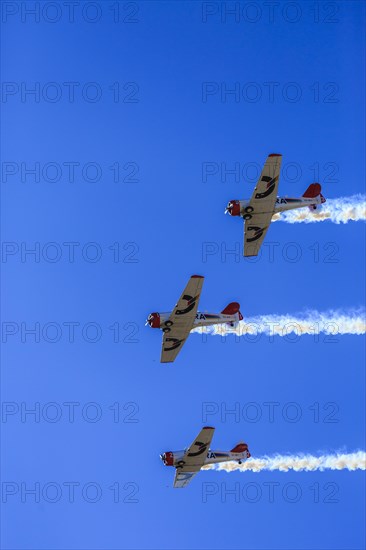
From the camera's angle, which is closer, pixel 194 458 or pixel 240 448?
pixel 194 458

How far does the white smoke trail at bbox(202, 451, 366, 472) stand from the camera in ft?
228

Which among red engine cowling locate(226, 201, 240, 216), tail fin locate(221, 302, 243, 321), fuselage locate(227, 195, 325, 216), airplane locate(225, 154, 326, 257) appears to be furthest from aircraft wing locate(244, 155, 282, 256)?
tail fin locate(221, 302, 243, 321)

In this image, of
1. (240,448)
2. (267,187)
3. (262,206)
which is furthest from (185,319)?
(240,448)

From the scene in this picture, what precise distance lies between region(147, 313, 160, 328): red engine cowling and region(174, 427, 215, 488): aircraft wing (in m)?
6.41

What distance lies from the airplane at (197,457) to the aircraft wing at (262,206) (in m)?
11.0

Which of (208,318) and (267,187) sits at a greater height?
(267,187)

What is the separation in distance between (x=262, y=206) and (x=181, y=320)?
7.80 metres

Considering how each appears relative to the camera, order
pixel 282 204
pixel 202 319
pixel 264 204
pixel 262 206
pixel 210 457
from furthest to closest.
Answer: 1. pixel 210 457
2. pixel 202 319
3. pixel 282 204
4. pixel 262 206
5. pixel 264 204

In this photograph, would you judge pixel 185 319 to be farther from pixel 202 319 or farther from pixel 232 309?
pixel 232 309

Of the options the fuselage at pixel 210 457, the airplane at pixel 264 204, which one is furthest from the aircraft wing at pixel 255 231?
the fuselage at pixel 210 457

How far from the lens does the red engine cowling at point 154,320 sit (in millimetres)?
68312

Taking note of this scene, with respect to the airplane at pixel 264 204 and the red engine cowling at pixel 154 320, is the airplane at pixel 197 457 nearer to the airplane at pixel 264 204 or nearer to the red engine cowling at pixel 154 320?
the red engine cowling at pixel 154 320

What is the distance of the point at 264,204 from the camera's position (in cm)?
6850

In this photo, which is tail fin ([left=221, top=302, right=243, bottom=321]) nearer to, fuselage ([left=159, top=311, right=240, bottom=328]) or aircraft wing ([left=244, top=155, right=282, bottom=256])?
fuselage ([left=159, top=311, right=240, bottom=328])
